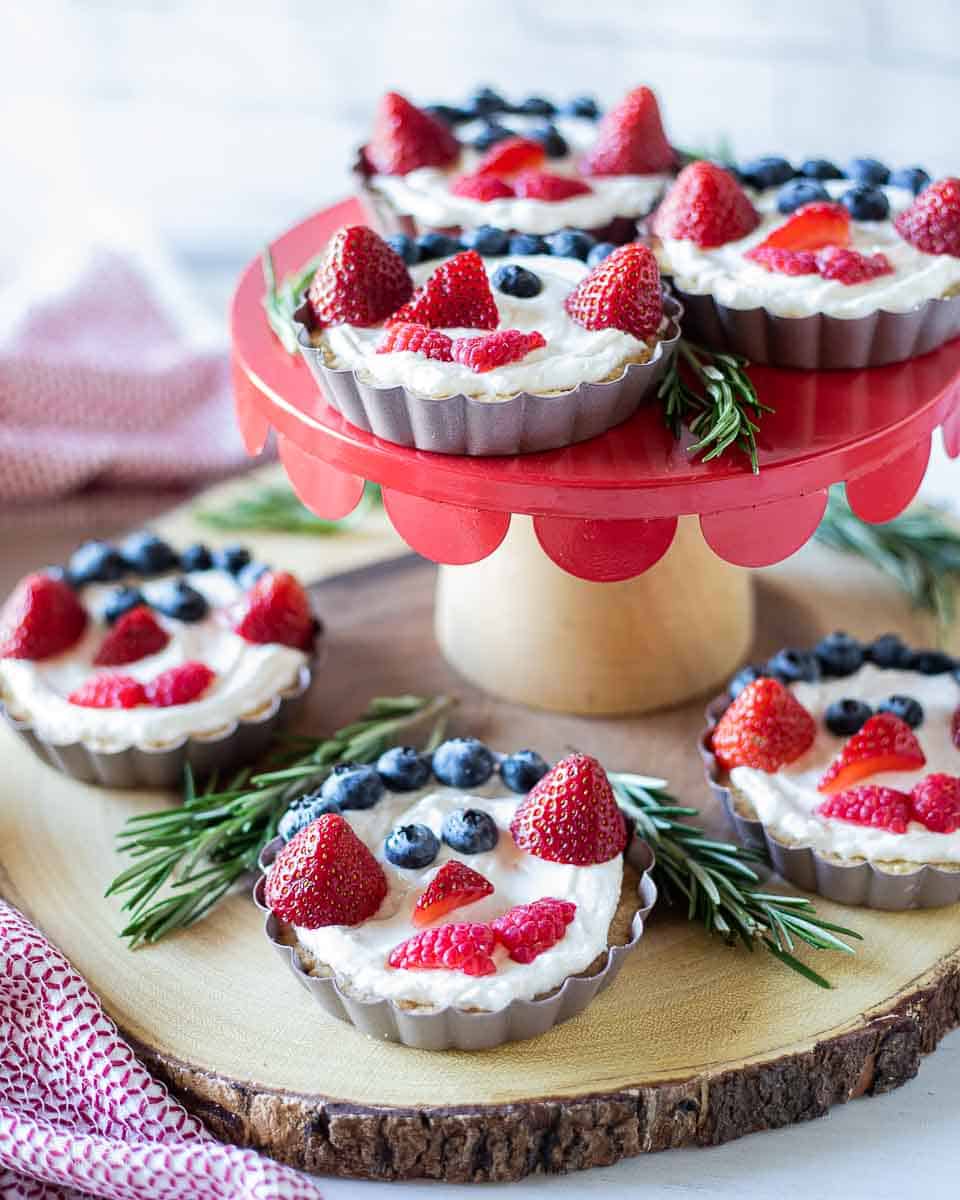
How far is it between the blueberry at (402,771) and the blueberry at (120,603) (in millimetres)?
586

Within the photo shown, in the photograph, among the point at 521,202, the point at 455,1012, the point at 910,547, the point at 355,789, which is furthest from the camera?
the point at 910,547

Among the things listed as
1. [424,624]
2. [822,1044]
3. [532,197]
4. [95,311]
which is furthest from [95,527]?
[822,1044]

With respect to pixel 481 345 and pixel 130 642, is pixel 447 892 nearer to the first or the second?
pixel 481 345

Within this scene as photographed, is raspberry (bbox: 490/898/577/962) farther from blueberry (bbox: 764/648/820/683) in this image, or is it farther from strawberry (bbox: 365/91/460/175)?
strawberry (bbox: 365/91/460/175)

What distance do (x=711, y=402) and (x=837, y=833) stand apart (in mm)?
578

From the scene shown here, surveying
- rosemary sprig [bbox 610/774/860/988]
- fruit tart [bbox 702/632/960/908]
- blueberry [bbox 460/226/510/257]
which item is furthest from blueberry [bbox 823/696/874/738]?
blueberry [bbox 460/226/510/257]

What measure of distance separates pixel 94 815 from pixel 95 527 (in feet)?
3.54

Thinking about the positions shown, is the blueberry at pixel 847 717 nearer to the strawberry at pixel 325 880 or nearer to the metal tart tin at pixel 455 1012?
the metal tart tin at pixel 455 1012

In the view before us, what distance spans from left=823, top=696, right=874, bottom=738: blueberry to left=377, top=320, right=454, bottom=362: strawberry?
74cm

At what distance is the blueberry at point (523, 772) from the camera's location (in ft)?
6.91

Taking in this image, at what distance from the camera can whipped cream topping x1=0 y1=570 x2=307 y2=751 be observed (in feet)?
7.64

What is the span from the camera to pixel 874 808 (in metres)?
2.07

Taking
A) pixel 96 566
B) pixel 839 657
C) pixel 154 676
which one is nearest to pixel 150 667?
pixel 154 676

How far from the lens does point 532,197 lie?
231 cm
